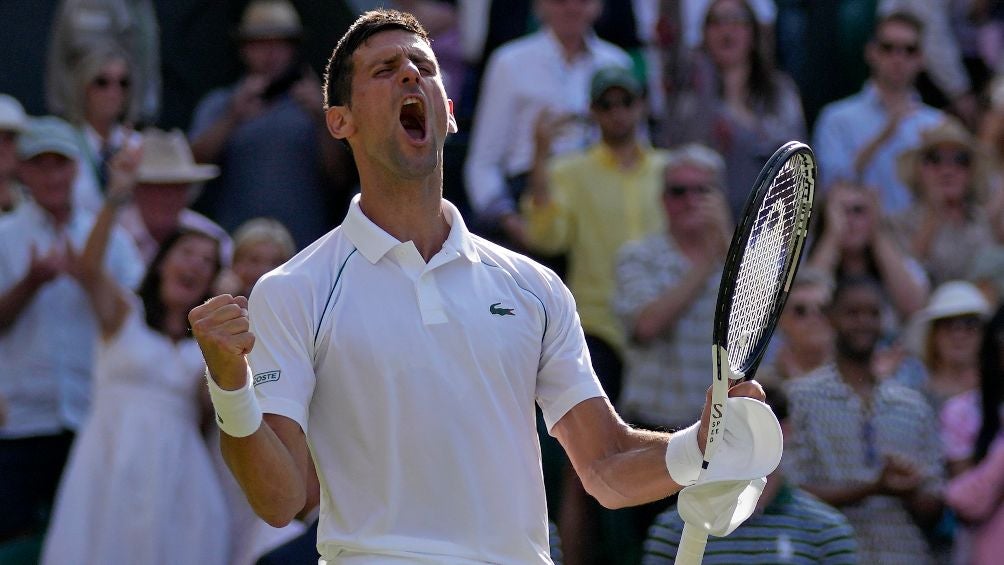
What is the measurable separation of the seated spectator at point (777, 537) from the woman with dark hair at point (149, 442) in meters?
1.92

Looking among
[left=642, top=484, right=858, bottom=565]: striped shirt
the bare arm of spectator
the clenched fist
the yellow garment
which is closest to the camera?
the clenched fist

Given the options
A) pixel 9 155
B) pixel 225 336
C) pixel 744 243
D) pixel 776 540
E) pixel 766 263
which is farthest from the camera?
pixel 9 155

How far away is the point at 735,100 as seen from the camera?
946cm

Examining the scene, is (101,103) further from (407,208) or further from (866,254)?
(407,208)

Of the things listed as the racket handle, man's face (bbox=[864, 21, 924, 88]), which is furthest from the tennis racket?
man's face (bbox=[864, 21, 924, 88])

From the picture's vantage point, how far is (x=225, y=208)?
937 cm

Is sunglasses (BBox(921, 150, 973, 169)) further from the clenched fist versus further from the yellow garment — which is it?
the clenched fist

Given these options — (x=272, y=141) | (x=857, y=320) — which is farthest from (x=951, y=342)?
(x=272, y=141)

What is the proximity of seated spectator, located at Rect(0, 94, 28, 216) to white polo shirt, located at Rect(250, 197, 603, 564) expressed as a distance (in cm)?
441

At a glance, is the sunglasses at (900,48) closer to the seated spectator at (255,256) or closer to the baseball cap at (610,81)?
the baseball cap at (610,81)

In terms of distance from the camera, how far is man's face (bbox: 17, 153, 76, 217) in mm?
8289

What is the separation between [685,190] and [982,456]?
5.53 feet

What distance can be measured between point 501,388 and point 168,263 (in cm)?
379

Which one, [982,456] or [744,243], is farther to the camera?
[982,456]
